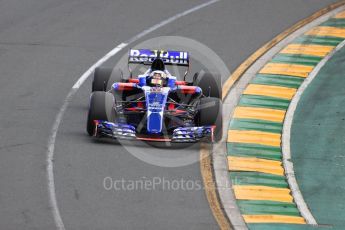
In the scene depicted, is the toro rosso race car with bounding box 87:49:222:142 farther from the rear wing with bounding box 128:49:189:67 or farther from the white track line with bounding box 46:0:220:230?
the white track line with bounding box 46:0:220:230

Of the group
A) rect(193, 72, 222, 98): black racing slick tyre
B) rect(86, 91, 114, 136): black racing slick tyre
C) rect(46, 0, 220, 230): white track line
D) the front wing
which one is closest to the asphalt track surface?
rect(46, 0, 220, 230): white track line

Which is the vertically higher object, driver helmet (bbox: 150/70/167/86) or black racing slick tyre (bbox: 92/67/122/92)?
driver helmet (bbox: 150/70/167/86)

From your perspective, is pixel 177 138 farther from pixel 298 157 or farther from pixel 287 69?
pixel 287 69

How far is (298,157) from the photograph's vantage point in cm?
2169

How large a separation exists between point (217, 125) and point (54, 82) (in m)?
5.42

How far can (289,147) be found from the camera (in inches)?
875

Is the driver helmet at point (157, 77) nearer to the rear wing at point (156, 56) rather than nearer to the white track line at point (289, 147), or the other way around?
the rear wing at point (156, 56)

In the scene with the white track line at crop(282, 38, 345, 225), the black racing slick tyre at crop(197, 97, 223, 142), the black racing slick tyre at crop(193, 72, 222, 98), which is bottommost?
the white track line at crop(282, 38, 345, 225)

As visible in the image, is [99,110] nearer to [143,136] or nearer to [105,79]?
[143,136]

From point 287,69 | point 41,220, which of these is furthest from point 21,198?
point 287,69

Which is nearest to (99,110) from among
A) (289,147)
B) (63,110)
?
(63,110)

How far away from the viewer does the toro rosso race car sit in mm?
21406

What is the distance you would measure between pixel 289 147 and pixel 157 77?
311 centimetres

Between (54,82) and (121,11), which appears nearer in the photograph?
(54,82)
